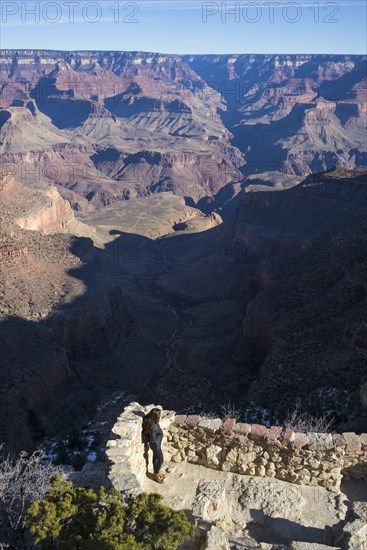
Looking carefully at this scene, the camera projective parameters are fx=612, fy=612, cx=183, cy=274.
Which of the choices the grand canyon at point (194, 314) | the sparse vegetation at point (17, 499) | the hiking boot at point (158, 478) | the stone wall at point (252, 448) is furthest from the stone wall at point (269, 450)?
the sparse vegetation at point (17, 499)

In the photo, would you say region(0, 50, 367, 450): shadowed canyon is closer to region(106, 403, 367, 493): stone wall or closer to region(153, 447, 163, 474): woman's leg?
region(106, 403, 367, 493): stone wall

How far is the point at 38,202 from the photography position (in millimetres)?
83438

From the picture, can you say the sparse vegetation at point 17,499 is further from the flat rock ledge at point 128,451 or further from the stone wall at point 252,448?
the stone wall at point 252,448

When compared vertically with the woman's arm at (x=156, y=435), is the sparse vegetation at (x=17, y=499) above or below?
below

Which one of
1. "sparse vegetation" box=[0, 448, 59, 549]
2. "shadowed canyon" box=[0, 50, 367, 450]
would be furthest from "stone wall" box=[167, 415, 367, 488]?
"shadowed canyon" box=[0, 50, 367, 450]

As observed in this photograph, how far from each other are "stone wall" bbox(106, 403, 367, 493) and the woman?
0.30 m

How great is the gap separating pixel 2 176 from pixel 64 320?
32.5m

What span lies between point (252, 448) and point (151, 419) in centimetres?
301

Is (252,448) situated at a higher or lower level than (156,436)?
lower

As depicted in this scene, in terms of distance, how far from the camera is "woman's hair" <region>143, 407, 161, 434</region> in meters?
17.7

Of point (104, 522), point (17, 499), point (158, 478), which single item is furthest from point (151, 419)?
point (104, 522)

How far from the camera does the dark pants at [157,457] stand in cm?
1730

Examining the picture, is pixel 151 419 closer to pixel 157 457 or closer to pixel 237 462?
pixel 157 457

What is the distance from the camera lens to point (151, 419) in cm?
1781
